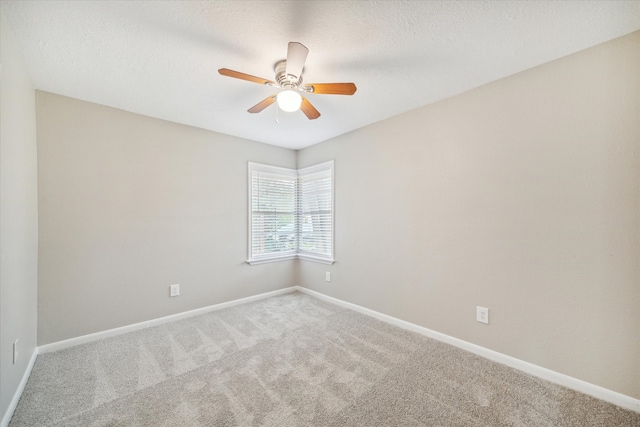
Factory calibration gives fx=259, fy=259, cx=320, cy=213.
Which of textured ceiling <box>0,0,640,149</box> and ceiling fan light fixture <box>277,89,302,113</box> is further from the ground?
textured ceiling <box>0,0,640,149</box>

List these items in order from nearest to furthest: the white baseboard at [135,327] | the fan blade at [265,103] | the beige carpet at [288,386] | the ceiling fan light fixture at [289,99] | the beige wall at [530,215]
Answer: the beige carpet at [288,386] → the beige wall at [530,215] → the ceiling fan light fixture at [289,99] → the fan blade at [265,103] → the white baseboard at [135,327]

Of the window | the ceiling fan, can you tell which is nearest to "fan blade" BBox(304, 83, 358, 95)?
the ceiling fan

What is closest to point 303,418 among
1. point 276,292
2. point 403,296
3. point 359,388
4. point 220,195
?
point 359,388

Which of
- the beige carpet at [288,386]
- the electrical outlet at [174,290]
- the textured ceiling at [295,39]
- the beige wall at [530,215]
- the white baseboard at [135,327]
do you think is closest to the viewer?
the textured ceiling at [295,39]

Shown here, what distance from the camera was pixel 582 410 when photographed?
1597mm

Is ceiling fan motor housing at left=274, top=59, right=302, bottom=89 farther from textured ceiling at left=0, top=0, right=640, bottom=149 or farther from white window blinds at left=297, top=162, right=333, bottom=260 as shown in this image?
white window blinds at left=297, top=162, right=333, bottom=260

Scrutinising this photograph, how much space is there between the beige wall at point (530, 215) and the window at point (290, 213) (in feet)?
3.27

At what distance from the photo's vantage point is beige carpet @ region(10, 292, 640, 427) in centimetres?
154

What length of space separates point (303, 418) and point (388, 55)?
2.42 meters

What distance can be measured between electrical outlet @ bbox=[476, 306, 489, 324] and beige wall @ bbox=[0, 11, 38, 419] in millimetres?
3233

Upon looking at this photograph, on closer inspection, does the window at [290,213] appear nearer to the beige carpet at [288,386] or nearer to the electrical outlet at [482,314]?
the beige carpet at [288,386]

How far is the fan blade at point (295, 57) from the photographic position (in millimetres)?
1438

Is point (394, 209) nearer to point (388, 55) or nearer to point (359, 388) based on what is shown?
point (388, 55)

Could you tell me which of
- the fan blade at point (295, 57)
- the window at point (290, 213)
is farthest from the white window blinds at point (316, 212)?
the fan blade at point (295, 57)
